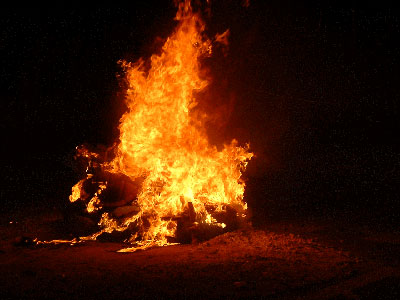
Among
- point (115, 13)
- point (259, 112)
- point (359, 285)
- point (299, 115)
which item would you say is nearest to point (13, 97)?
point (115, 13)

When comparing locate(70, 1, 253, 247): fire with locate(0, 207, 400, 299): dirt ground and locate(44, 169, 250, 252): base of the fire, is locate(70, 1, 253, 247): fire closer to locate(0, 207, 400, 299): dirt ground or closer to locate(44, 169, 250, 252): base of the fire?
locate(44, 169, 250, 252): base of the fire

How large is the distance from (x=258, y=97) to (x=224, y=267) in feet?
40.1

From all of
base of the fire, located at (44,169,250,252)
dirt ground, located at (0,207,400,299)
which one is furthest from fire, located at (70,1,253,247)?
dirt ground, located at (0,207,400,299)

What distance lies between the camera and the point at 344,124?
58.6 feet

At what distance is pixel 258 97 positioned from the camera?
17.7 metres

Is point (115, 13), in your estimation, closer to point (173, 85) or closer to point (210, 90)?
point (210, 90)

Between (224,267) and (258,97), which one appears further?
(258,97)

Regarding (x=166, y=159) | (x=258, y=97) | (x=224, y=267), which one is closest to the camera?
(x=224, y=267)

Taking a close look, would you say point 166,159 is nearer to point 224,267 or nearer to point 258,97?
point 224,267

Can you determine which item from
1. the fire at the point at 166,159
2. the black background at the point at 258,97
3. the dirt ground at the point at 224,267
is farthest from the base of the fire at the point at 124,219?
the black background at the point at 258,97

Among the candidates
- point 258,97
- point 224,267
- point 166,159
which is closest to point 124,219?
point 166,159

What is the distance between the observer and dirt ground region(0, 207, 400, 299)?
5.39 m

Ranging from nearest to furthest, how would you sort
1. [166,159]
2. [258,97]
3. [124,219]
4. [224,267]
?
1. [224,267]
2. [124,219]
3. [166,159]
4. [258,97]

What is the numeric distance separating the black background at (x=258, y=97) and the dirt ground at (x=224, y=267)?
520cm
